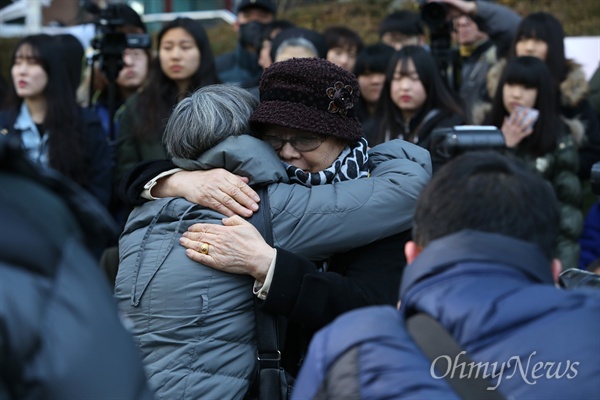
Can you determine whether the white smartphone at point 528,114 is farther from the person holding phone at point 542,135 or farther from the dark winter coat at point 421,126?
the dark winter coat at point 421,126

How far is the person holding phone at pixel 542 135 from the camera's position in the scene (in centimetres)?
579

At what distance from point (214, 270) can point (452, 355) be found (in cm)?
125

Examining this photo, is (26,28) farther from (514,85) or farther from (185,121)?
(185,121)

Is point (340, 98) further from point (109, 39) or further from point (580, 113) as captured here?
point (109, 39)

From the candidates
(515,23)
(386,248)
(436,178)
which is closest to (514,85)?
(515,23)

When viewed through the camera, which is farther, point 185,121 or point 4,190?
point 185,121

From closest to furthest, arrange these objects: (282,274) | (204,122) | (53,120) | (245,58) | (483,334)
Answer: (483,334) → (282,274) → (204,122) → (53,120) → (245,58)

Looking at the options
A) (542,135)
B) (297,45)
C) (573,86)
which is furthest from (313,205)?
(573,86)

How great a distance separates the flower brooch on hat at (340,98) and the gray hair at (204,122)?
257mm

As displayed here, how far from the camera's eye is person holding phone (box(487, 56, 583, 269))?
579cm

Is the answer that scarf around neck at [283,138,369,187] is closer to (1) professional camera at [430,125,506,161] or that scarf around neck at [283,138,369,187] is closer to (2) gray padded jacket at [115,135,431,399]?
(2) gray padded jacket at [115,135,431,399]

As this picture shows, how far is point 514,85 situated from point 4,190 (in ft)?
15.5

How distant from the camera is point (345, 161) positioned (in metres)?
3.24

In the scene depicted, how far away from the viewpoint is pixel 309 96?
3.15 m
